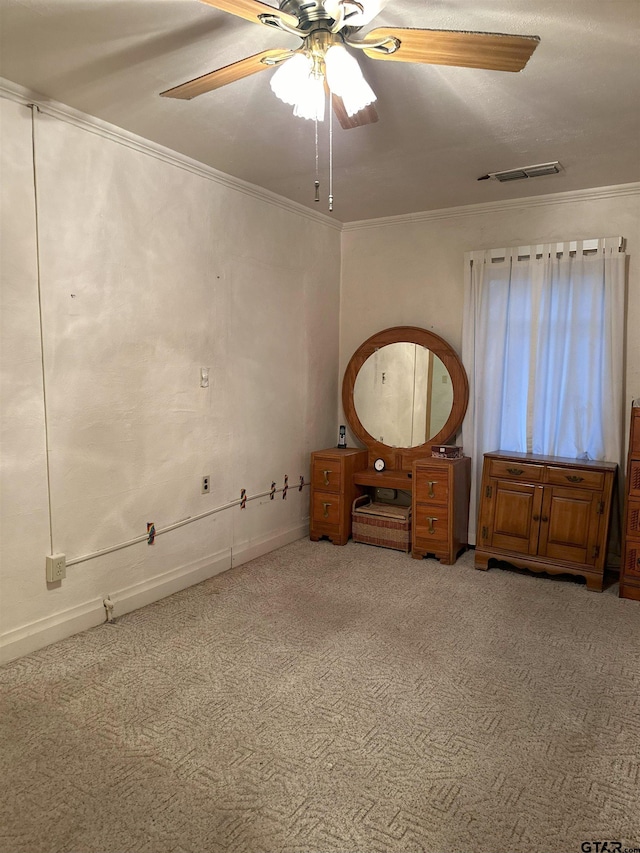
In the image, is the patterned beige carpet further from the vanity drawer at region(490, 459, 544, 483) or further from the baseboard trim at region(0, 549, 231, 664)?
the vanity drawer at region(490, 459, 544, 483)

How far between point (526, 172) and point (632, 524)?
7.21ft

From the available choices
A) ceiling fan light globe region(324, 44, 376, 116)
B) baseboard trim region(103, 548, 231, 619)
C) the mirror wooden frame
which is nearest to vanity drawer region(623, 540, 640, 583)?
the mirror wooden frame

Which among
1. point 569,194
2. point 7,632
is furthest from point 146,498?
point 569,194

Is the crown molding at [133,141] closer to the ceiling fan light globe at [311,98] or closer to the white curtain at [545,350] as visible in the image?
the ceiling fan light globe at [311,98]

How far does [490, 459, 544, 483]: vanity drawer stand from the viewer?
12.3 feet

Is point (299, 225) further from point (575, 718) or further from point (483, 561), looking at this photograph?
point (575, 718)

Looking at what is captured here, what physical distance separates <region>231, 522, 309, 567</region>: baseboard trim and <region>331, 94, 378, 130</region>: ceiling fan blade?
2.74 metres

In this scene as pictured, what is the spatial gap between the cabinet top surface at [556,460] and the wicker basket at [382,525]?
812 mm

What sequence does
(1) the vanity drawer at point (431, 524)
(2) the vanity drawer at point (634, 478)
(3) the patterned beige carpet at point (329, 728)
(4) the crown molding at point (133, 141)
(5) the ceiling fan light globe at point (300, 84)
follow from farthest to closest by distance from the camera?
(1) the vanity drawer at point (431, 524), (2) the vanity drawer at point (634, 478), (4) the crown molding at point (133, 141), (5) the ceiling fan light globe at point (300, 84), (3) the patterned beige carpet at point (329, 728)

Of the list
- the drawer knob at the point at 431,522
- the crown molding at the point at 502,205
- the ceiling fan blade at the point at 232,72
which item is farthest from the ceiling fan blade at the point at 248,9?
the drawer knob at the point at 431,522

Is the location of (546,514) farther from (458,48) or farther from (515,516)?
(458,48)

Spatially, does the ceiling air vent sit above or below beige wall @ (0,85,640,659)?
above

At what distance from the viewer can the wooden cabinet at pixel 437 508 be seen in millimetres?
4016

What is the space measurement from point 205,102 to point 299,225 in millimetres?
1845
